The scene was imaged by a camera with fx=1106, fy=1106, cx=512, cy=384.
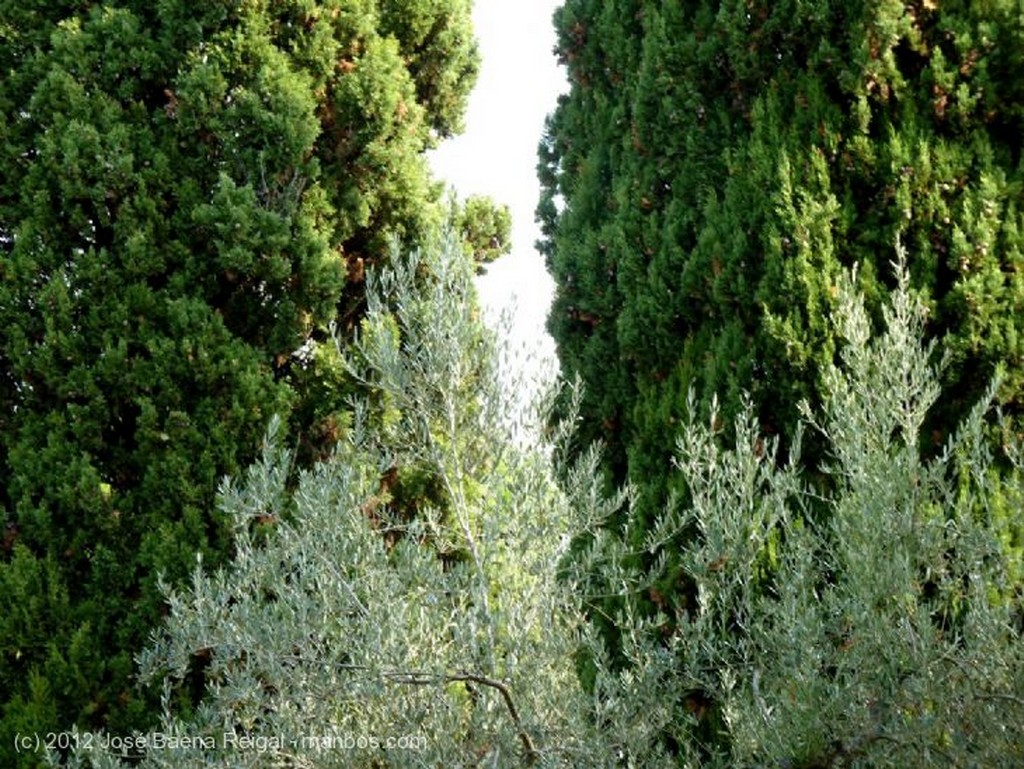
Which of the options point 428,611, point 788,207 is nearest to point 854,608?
point 428,611

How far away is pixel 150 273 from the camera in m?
6.54

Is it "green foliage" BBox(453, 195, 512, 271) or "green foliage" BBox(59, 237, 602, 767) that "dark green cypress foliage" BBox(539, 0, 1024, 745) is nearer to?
"green foliage" BBox(59, 237, 602, 767)

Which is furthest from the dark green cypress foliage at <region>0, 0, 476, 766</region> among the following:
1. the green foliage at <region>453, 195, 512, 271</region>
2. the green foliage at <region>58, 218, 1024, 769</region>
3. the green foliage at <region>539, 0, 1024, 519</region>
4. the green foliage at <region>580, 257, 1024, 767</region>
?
the green foliage at <region>580, 257, 1024, 767</region>

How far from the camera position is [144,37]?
6.81 m

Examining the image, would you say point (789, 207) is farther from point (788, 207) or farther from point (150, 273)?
point (150, 273)

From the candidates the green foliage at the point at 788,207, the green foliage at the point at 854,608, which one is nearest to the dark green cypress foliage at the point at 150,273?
the green foliage at the point at 788,207

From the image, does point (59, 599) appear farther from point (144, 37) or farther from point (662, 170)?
point (662, 170)

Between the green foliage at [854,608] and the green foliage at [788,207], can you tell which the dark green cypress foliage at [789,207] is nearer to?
the green foliage at [788,207]

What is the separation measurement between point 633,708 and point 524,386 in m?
1.30

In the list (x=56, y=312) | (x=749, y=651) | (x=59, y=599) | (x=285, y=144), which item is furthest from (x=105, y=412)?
(x=749, y=651)

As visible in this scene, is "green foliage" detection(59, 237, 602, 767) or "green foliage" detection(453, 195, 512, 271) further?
"green foliage" detection(453, 195, 512, 271)

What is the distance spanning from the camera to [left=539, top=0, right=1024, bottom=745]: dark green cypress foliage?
443cm

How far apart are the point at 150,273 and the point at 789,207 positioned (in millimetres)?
3836

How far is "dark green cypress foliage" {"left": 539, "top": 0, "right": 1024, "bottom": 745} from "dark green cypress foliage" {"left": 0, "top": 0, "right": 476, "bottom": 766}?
7.54 ft
